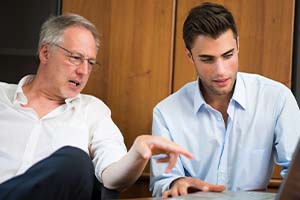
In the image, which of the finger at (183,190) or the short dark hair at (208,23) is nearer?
the finger at (183,190)

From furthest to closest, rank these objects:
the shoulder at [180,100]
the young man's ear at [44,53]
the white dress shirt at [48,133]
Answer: the young man's ear at [44,53]
the shoulder at [180,100]
the white dress shirt at [48,133]

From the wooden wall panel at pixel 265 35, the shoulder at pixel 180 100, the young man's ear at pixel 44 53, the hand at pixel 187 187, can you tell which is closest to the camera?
the hand at pixel 187 187

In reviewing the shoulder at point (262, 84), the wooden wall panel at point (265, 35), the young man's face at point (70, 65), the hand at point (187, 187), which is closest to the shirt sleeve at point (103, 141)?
the young man's face at point (70, 65)

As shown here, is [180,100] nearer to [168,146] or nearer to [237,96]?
[237,96]

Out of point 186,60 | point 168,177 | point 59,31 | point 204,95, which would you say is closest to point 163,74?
point 186,60

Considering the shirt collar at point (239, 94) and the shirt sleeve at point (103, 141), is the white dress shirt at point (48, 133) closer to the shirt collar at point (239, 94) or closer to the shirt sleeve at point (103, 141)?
the shirt sleeve at point (103, 141)

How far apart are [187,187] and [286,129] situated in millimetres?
487

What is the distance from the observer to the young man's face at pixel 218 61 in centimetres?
175

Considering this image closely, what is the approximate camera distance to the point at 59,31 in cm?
196

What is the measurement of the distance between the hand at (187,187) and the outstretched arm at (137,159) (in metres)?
0.11

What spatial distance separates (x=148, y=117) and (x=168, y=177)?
59 cm

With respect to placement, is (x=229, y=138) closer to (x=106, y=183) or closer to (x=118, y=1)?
(x=106, y=183)

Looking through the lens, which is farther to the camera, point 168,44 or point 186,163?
point 168,44

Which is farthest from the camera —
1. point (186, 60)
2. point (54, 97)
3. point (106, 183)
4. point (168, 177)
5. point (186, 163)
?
point (186, 60)
